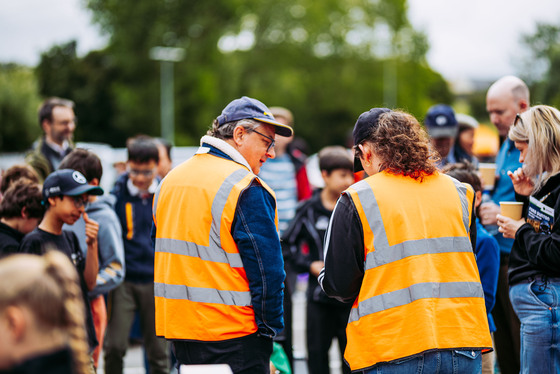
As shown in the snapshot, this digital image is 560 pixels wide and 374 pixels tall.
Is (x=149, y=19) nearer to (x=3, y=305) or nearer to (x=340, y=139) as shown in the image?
(x=340, y=139)

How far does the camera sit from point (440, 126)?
5.99 m

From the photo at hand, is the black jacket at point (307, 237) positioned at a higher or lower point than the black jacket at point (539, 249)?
lower

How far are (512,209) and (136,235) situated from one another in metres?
3.37

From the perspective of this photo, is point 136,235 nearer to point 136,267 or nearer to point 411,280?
point 136,267

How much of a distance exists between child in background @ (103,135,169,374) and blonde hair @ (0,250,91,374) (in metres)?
3.59

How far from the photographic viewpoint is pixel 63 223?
444 cm

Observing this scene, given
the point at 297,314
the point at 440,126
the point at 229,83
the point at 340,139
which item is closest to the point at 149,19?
the point at 229,83

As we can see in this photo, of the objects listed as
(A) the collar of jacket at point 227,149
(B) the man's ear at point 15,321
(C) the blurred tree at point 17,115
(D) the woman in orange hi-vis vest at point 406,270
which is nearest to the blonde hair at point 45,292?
(B) the man's ear at point 15,321

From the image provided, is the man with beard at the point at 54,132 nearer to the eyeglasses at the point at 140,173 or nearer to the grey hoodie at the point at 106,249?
the eyeglasses at the point at 140,173

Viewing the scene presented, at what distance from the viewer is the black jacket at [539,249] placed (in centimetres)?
361

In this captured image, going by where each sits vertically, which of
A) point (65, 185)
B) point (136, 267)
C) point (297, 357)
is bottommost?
point (297, 357)

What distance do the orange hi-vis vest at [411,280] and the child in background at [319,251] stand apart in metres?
2.40

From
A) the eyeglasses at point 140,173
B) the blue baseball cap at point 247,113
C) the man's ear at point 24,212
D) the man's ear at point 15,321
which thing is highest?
the blue baseball cap at point 247,113

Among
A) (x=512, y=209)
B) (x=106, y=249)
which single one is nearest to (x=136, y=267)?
(x=106, y=249)
